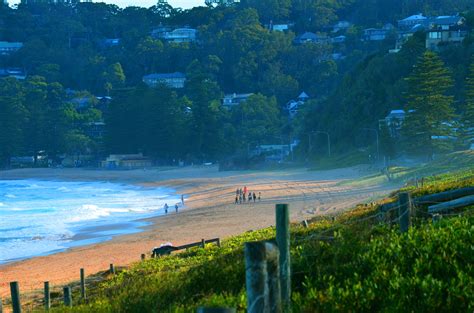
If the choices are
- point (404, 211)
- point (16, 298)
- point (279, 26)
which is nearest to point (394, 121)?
point (404, 211)

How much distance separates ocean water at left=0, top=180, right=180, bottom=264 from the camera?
30984mm

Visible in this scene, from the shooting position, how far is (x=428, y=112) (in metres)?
46.9

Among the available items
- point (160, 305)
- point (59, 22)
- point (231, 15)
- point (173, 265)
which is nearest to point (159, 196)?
point (173, 265)

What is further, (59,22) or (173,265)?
(59,22)

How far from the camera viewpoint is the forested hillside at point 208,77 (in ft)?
206

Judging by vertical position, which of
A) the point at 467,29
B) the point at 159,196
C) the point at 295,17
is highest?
the point at 295,17

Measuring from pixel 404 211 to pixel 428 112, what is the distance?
126ft

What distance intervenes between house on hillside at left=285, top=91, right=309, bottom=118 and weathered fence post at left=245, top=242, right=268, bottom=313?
8543 cm

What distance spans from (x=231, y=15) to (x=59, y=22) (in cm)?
2983

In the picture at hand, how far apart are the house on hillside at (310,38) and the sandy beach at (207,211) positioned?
47676 mm

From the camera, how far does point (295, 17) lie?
134250mm

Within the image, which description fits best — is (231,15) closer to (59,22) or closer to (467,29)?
(59,22)

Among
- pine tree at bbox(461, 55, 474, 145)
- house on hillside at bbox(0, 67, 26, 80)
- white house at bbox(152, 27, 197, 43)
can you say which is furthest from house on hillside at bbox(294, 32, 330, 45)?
pine tree at bbox(461, 55, 474, 145)

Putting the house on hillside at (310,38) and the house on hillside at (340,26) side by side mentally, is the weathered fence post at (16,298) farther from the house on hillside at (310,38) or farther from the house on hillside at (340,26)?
the house on hillside at (340,26)
